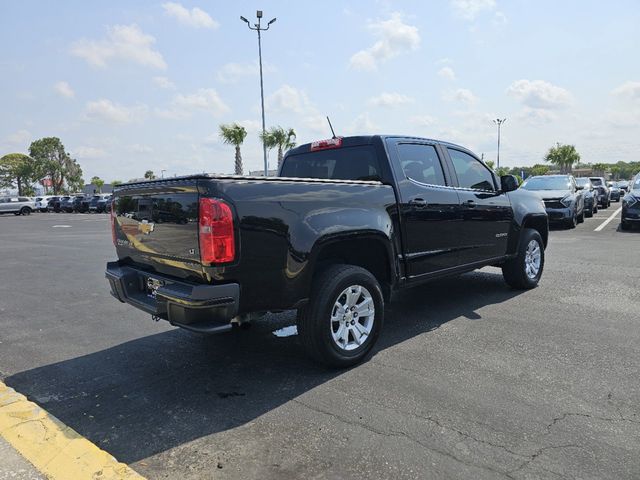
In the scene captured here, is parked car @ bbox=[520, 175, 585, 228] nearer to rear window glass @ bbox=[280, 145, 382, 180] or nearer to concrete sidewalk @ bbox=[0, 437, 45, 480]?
rear window glass @ bbox=[280, 145, 382, 180]

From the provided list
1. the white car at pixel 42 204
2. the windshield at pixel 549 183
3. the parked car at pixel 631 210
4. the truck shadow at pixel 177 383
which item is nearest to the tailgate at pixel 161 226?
the truck shadow at pixel 177 383

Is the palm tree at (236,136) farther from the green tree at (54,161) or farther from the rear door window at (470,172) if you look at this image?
the green tree at (54,161)

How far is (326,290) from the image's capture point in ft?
12.1

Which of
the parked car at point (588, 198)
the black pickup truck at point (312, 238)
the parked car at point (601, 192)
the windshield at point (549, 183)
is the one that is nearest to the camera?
the black pickup truck at point (312, 238)

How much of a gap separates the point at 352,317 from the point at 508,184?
3.28 m

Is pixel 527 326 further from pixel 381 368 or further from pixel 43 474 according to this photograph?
pixel 43 474

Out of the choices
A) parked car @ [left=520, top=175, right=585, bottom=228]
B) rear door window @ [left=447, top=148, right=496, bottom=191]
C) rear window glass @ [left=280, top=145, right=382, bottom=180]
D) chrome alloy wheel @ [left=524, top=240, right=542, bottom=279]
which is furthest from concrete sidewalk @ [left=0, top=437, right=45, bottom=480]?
parked car @ [left=520, top=175, right=585, bottom=228]

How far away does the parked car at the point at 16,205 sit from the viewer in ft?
134

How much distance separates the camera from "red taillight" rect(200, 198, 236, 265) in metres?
3.17

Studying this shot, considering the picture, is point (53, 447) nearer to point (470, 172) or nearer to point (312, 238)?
point (312, 238)

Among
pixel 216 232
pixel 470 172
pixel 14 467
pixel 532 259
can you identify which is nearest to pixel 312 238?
pixel 216 232

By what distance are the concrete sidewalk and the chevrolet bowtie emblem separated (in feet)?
5.52

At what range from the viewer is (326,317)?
3.68 metres

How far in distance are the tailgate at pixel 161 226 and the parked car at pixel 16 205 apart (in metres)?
44.3
